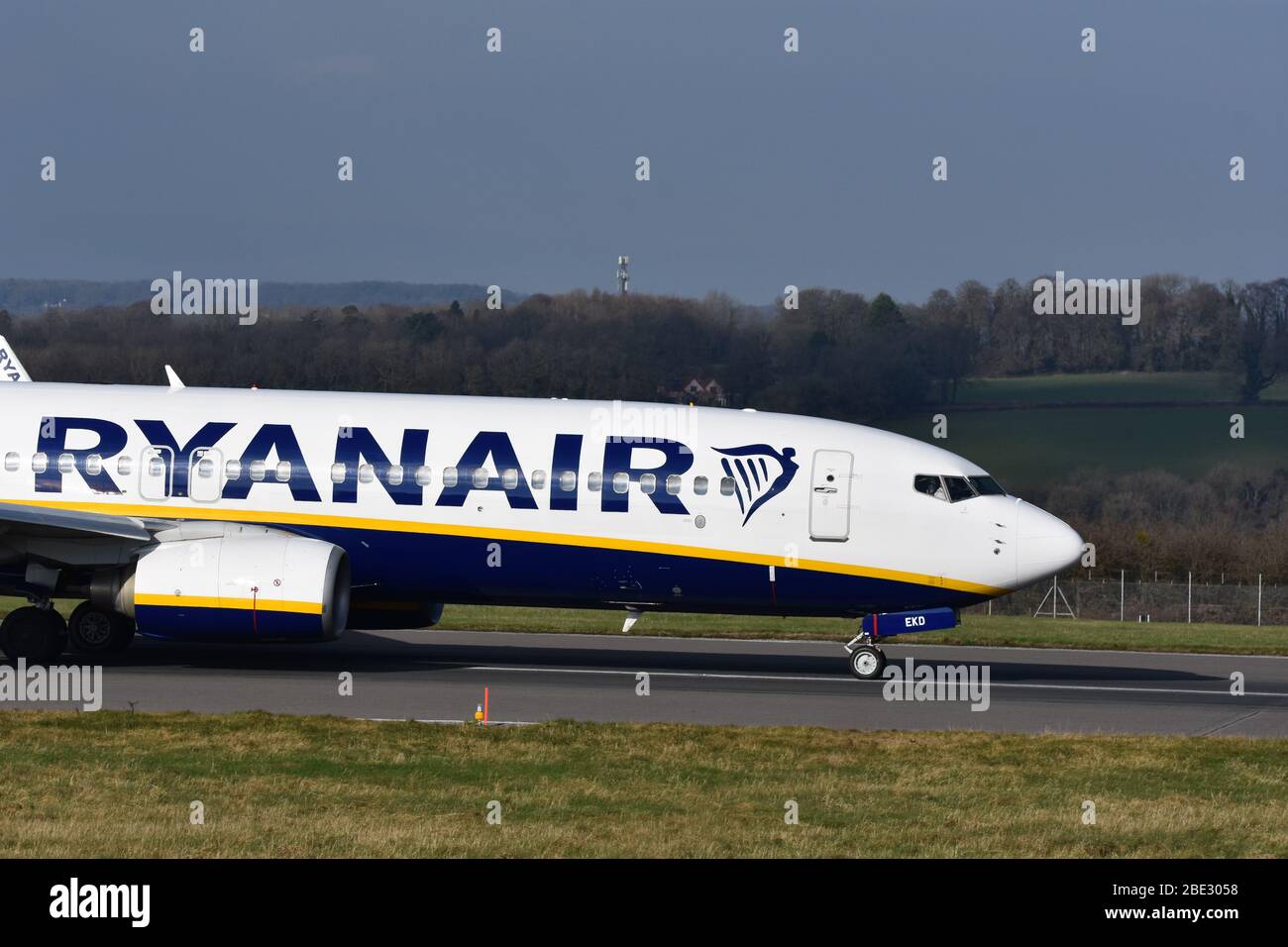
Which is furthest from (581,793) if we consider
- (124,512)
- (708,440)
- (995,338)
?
(995,338)

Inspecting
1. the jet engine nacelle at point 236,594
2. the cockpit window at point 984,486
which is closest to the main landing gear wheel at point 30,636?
the jet engine nacelle at point 236,594

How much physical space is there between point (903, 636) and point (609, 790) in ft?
70.9

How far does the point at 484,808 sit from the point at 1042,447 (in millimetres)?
61555

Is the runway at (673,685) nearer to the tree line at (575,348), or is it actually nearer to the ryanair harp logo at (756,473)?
the ryanair harp logo at (756,473)

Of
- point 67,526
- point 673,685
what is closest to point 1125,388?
point 673,685

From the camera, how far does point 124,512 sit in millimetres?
23797

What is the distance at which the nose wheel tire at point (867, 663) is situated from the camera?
24688 millimetres

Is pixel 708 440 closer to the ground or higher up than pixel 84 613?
higher up

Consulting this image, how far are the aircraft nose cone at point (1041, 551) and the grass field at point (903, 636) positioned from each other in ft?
29.3

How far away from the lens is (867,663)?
2477 cm

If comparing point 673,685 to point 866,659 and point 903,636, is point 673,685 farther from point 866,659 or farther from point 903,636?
point 903,636

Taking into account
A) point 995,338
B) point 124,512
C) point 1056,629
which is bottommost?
point 1056,629
